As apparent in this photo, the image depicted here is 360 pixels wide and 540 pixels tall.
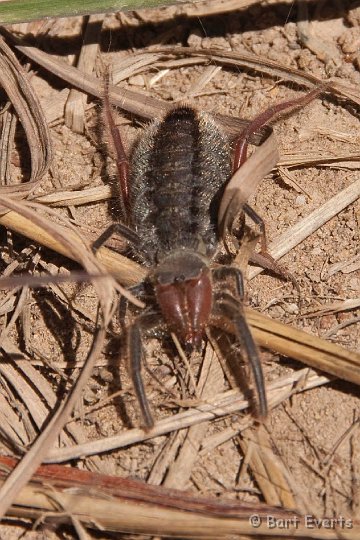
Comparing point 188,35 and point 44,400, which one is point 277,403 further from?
point 188,35

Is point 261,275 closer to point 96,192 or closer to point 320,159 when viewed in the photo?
point 320,159

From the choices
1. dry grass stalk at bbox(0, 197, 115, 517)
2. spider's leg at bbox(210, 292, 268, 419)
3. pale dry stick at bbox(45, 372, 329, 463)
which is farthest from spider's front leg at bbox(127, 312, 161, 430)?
spider's leg at bbox(210, 292, 268, 419)

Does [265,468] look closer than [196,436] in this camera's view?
Yes

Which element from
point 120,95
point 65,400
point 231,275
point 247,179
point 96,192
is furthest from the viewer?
point 120,95

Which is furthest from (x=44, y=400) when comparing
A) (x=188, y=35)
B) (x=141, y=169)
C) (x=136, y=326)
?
(x=188, y=35)

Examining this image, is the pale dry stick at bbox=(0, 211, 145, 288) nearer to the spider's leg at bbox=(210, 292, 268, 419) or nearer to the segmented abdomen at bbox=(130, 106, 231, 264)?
the segmented abdomen at bbox=(130, 106, 231, 264)

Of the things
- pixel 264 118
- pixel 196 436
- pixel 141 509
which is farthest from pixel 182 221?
pixel 141 509
